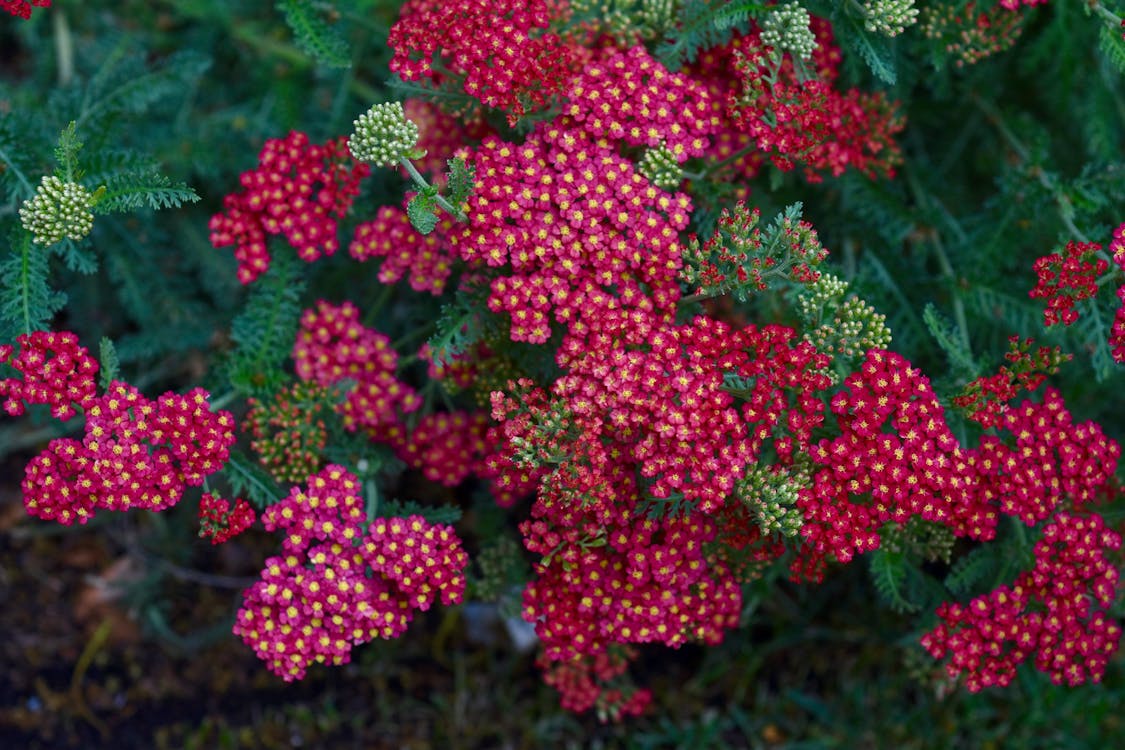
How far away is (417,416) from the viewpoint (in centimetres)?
412

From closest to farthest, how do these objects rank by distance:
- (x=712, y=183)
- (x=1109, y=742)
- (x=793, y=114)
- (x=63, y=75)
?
(x=793, y=114)
(x=712, y=183)
(x=1109, y=742)
(x=63, y=75)

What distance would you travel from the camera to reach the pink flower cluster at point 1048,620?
10.6 ft

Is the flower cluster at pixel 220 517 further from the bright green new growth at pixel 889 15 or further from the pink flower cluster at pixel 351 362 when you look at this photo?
the bright green new growth at pixel 889 15

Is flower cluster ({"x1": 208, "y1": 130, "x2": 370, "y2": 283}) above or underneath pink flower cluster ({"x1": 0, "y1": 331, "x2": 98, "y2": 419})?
above

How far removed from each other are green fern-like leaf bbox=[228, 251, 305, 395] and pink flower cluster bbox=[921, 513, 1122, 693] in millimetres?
2280

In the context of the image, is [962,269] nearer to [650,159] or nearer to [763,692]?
[650,159]

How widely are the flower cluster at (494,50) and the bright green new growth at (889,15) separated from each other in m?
0.91

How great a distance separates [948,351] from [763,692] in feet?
6.11

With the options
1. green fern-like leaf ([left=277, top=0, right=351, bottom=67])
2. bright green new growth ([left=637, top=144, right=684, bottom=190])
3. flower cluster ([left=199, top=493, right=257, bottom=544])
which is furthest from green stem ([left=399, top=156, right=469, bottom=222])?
flower cluster ([left=199, top=493, right=257, bottom=544])

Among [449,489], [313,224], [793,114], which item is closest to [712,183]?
[793,114]

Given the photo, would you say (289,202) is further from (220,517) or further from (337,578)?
(337,578)

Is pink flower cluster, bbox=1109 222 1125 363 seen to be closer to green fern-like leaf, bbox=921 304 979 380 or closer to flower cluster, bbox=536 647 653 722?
green fern-like leaf, bbox=921 304 979 380

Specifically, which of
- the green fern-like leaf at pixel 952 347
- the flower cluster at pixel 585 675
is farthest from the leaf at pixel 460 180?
the flower cluster at pixel 585 675

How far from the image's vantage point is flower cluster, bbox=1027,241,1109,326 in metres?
3.22
